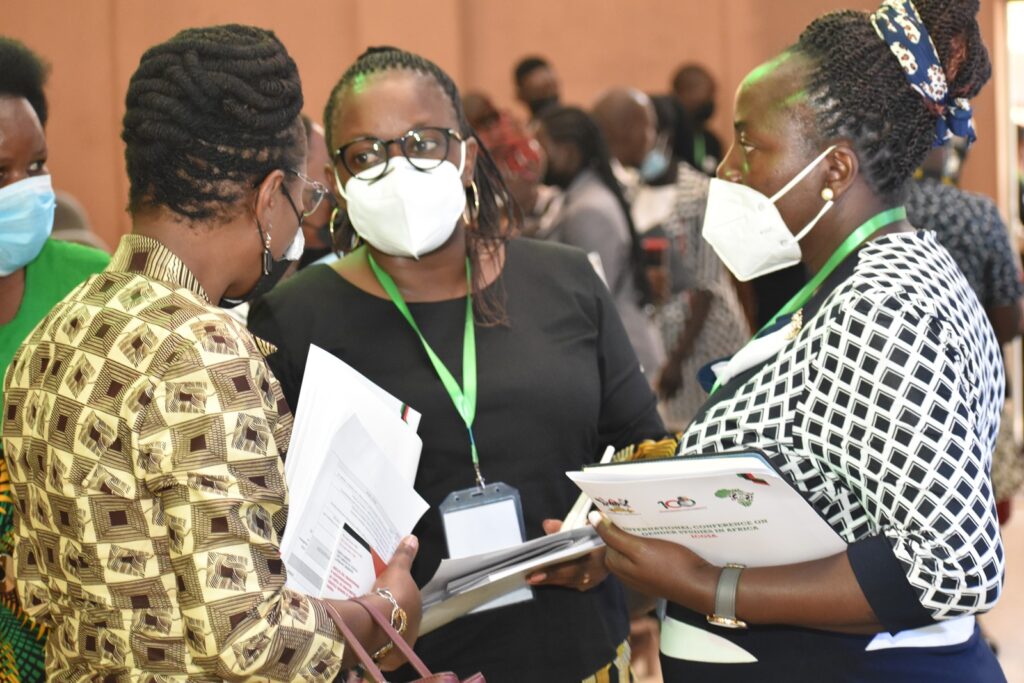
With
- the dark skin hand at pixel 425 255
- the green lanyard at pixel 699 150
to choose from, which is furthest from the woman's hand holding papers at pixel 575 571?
the green lanyard at pixel 699 150

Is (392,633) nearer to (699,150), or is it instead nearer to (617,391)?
(617,391)

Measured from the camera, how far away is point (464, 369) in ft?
7.38

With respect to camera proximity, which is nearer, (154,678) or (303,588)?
(154,678)

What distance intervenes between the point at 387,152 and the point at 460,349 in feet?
1.33

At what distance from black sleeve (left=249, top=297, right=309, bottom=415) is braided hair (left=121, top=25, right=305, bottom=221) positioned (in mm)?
545

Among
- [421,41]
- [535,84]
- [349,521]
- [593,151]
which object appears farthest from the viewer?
[535,84]

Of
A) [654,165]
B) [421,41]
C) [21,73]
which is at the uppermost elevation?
[21,73]

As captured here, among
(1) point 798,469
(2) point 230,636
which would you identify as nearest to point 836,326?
(1) point 798,469

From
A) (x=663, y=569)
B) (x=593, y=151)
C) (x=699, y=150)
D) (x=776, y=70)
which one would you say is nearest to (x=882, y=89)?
(x=776, y=70)

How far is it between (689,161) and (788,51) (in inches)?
235

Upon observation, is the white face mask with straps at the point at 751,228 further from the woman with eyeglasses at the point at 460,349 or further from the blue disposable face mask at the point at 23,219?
the blue disposable face mask at the point at 23,219

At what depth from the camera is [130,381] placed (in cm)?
153

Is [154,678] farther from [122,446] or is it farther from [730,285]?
[730,285]

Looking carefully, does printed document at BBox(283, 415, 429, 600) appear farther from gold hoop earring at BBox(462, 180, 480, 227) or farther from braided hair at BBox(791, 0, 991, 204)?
braided hair at BBox(791, 0, 991, 204)
